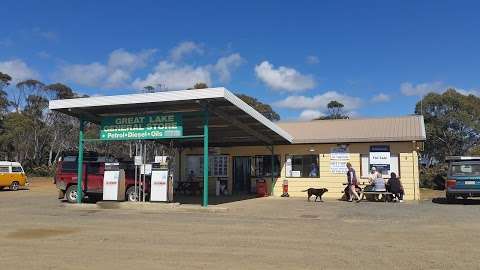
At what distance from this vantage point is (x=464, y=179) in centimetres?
1941

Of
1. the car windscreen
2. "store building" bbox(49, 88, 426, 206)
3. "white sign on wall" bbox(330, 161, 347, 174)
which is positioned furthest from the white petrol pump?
the car windscreen

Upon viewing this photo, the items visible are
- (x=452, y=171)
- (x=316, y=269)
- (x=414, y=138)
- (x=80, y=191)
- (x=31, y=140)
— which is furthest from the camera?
(x=31, y=140)

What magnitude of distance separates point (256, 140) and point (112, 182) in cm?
812

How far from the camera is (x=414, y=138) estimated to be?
70.5 ft

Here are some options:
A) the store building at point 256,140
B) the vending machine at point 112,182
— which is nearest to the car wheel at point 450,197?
the store building at point 256,140

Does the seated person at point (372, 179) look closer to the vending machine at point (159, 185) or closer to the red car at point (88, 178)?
the vending machine at point (159, 185)

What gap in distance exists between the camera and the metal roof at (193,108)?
16.2 metres

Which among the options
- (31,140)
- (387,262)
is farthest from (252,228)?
(31,140)

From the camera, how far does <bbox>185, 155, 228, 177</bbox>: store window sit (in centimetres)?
2598

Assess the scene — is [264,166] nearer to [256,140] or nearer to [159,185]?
[256,140]

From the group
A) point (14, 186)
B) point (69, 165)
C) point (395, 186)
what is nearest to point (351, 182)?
point (395, 186)

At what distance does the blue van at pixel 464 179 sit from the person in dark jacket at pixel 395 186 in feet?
5.91

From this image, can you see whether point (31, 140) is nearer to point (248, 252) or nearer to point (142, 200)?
point (142, 200)

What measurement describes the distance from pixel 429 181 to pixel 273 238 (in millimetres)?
22356
